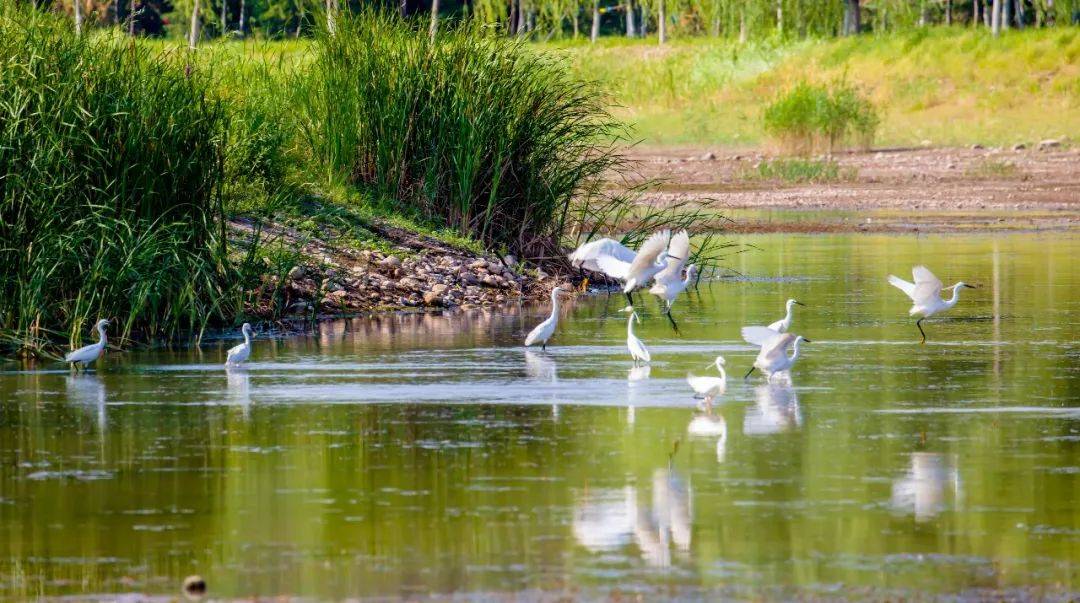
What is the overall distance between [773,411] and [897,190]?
25384 millimetres

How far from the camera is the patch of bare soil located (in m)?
27.5

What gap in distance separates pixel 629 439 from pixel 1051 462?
6.49 ft

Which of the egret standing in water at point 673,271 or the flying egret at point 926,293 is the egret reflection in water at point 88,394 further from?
the flying egret at point 926,293

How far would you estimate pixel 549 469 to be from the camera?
7926mm

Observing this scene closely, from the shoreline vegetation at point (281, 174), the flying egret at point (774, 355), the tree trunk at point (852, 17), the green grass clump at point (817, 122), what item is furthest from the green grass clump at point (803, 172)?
the flying egret at point (774, 355)

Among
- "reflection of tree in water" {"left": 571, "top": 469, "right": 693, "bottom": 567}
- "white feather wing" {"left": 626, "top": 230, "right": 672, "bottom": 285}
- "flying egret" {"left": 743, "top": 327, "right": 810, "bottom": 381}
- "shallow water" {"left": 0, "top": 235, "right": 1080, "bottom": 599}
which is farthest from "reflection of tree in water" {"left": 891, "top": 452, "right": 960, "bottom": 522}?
"white feather wing" {"left": 626, "top": 230, "right": 672, "bottom": 285}

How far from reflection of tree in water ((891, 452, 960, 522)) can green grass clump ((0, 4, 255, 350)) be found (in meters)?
6.24

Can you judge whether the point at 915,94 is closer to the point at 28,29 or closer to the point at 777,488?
the point at 28,29

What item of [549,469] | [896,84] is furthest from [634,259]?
[896,84]

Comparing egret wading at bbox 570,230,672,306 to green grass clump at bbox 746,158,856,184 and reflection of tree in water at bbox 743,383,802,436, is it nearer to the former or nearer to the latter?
reflection of tree in water at bbox 743,383,802,436

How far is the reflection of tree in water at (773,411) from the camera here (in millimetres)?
8953

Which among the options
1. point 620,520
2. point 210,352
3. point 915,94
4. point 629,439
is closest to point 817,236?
point 210,352

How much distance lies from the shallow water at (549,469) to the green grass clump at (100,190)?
29.0 inches

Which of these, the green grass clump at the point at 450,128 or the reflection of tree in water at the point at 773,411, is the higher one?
the green grass clump at the point at 450,128
